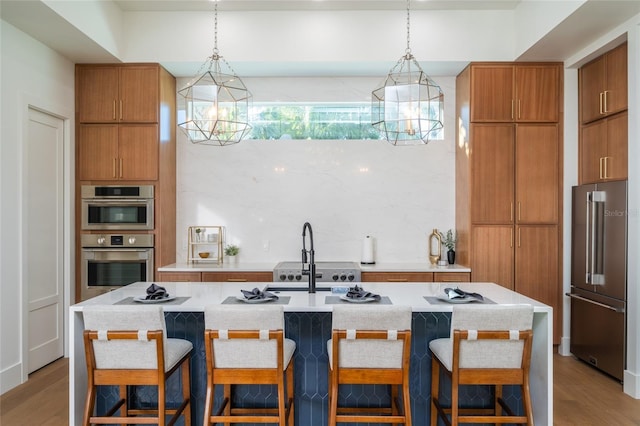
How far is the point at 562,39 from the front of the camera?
12.8 feet

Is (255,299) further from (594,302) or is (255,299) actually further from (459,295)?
(594,302)

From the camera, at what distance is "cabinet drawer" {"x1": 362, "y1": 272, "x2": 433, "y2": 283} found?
14.4 feet

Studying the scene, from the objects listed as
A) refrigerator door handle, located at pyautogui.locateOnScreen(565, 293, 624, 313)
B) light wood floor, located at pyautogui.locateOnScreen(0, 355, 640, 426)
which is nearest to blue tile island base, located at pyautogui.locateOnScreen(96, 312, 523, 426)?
light wood floor, located at pyautogui.locateOnScreen(0, 355, 640, 426)

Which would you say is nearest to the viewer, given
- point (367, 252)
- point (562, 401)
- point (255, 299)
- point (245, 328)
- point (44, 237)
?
point (245, 328)

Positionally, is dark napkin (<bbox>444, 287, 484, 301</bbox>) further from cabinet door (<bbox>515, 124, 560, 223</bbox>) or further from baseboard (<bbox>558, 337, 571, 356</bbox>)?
baseboard (<bbox>558, 337, 571, 356</bbox>)

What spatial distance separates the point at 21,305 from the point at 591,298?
4.95 m

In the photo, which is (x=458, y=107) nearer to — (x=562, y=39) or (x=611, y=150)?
(x=562, y=39)

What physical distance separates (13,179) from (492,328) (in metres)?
3.74

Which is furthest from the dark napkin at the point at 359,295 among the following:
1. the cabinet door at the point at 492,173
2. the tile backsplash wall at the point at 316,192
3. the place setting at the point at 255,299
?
the tile backsplash wall at the point at 316,192

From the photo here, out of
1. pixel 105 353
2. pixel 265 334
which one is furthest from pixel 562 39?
pixel 105 353

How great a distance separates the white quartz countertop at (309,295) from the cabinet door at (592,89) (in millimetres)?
2139

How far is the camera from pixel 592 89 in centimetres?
418

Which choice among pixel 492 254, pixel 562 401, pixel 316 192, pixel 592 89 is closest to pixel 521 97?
pixel 592 89

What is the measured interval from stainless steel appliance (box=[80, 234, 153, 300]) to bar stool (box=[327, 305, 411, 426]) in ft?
9.51
